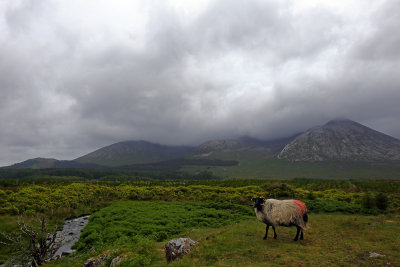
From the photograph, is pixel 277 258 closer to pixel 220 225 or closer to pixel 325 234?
pixel 325 234

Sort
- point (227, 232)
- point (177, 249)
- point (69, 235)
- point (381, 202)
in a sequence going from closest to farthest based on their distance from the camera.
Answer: point (177, 249)
point (227, 232)
point (69, 235)
point (381, 202)

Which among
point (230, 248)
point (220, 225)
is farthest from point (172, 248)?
point (220, 225)

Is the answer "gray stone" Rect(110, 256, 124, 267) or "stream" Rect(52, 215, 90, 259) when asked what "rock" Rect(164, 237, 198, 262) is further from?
"stream" Rect(52, 215, 90, 259)

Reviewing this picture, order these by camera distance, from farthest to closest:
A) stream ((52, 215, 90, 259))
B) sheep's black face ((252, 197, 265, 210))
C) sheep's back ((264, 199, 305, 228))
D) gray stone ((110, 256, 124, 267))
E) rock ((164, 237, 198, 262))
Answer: stream ((52, 215, 90, 259)) < sheep's black face ((252, 197, 265, 210)) < sheep's back ((264, 199, 305, 228)) < rock ((164, 237, 198, 262)) < gray stone ((110, 256, 124, 267))

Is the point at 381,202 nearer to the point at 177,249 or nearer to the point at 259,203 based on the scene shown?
the point at 259,203

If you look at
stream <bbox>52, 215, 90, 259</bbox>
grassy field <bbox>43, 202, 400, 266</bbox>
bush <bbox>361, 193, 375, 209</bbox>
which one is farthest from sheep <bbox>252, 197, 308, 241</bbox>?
bush <bbox>361, 193, 375, 209</bbox>

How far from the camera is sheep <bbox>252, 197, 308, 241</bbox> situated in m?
16.0

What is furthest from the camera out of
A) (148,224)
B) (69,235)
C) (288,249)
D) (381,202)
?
(381,202)

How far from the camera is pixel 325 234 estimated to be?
60.6ft

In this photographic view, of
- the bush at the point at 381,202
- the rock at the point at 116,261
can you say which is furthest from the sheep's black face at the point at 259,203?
the bush at the point at 381,202

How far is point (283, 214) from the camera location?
16219 mm

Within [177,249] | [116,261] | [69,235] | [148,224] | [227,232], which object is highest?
[177,249]

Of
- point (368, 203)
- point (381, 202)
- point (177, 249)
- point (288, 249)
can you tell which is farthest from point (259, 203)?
point (381, 202)

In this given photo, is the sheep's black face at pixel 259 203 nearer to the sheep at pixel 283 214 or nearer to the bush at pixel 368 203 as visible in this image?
the sheep at pixel 283 214
